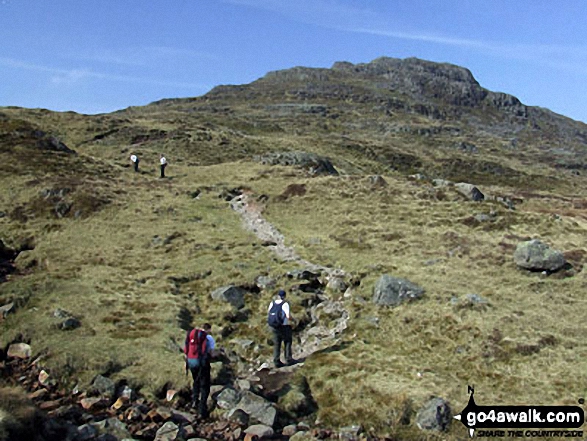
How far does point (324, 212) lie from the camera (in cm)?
4181

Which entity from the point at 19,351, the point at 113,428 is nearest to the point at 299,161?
the point at 19,351

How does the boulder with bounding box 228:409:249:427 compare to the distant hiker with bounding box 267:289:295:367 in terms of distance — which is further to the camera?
the distant hiker with bounding box 267:289:295:367

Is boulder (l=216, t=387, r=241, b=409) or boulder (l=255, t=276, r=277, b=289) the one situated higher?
boulder (l=255, t=276, r=277, b=289)

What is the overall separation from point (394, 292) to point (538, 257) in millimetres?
9309

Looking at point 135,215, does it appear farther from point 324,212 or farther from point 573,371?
point 573,371

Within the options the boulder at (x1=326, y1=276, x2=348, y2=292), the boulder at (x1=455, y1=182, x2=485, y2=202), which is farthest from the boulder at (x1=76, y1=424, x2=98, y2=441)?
the boulder at (x1=455, y1=182, x2=485, y2=202)

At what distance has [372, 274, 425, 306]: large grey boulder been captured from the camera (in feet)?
74.6

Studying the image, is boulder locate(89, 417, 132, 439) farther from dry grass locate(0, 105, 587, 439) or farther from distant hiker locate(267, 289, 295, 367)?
distant hiker locate(267, 289, 295, 367)

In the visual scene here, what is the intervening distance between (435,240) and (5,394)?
89.5 feet

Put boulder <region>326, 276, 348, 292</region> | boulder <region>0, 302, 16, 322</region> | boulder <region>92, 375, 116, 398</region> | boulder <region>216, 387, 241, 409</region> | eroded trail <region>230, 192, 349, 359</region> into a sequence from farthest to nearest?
boulder <region>326, 276, 348, 292</region>, eroded trail <region>230, 192, 349, 359</region>, boulder <region>0, 302, 16, 322</region>, boulder <region>92, 375, 116, 398</region>, boulder <region>216, 387, 241, 409</region>

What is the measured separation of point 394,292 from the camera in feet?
75.7

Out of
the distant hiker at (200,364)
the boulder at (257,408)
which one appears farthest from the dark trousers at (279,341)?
the distant hiker at (200,364)

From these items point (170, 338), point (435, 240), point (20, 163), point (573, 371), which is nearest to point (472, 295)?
point (573, 371)

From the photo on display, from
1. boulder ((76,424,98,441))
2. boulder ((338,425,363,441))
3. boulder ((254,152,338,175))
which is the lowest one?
boulder ((338,425,363,441))
